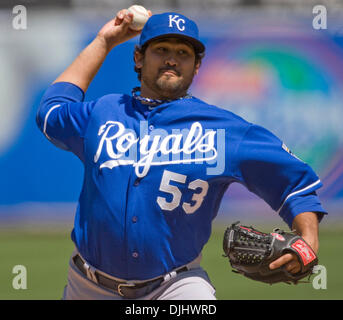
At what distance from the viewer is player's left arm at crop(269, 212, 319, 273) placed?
2.21 meters

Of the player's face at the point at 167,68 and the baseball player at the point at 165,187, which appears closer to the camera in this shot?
the baseball player at the point at 165,187

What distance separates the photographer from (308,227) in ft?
7.64

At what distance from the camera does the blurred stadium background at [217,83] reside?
8.73 m

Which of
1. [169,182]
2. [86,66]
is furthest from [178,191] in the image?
[86,66]

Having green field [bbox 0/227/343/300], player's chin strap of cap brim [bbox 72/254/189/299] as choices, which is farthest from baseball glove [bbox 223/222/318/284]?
green field [bbox 0/227/343/300]

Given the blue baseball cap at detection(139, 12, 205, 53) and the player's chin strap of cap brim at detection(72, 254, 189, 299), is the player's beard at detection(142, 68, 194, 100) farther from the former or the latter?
the player's chin strap of cap brim at detection(72, 254, 189, 299)

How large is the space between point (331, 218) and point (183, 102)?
22.8 ft

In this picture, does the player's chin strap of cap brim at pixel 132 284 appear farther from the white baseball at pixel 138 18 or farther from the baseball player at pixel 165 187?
the white baseball at pixel 138 18

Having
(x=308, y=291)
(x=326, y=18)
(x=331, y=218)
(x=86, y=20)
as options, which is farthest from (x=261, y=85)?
(x=308, y=291)

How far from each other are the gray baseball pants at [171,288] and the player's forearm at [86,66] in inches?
38.0

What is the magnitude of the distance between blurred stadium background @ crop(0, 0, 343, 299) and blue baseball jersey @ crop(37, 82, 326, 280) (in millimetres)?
5956

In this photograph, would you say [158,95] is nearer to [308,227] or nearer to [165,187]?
[165,187]

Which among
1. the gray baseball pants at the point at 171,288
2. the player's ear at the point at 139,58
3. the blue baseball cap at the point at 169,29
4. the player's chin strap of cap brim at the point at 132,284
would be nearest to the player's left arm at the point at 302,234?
the gray baseball pants at the point at 171,288

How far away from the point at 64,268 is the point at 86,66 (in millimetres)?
3845
